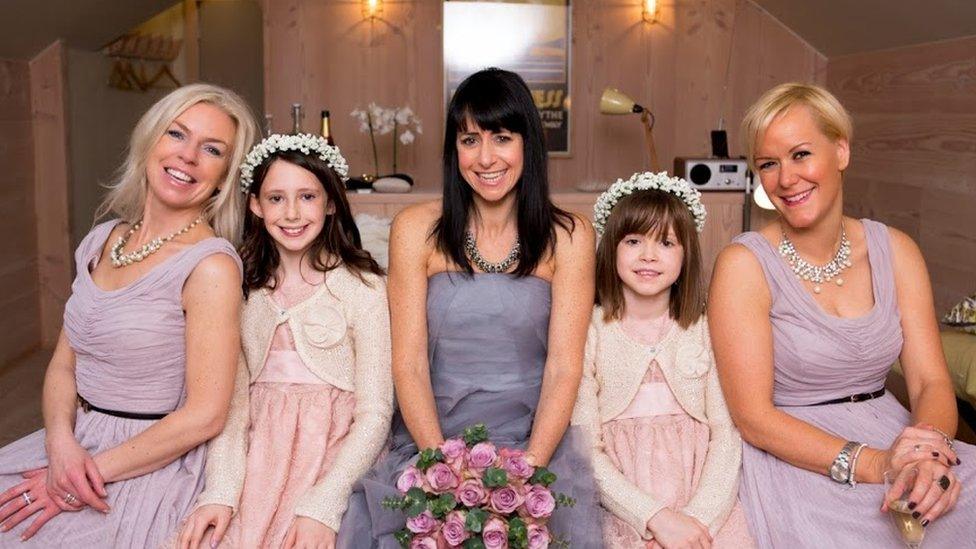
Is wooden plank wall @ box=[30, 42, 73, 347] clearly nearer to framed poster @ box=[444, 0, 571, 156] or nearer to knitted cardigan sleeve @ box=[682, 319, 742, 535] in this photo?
framed poster @ box=[444, 0, 571, 156]

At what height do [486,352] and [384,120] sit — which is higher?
[384,120]

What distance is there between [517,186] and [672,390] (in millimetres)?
528

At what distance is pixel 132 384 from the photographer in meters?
1.91

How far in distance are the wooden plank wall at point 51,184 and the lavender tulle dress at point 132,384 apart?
294 cm

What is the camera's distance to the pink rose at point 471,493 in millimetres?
1513

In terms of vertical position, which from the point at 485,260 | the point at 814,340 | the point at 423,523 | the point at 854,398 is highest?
the point at 485,260

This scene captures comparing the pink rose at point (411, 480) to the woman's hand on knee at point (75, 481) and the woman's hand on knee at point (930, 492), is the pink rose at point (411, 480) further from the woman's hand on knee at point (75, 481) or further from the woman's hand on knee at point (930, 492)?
the woman's hand on knee at point (930, 492)

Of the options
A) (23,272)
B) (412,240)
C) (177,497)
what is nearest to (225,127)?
(412,240)

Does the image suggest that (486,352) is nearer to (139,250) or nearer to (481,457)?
(481,457)

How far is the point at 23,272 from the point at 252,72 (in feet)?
9.73

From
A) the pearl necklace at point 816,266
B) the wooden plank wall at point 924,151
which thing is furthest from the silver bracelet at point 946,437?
the wooden plank wall at point 924,151

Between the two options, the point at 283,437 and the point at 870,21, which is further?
the point at 870,21

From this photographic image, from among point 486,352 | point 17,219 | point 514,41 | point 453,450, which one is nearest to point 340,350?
point 486,352

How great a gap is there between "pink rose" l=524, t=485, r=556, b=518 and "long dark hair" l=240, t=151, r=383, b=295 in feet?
2.31
